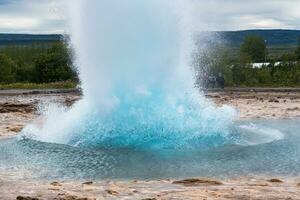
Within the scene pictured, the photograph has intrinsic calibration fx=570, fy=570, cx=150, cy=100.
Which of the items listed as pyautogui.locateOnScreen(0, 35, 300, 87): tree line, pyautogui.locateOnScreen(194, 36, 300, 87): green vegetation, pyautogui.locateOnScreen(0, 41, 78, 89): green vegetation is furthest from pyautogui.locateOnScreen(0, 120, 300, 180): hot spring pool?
pyautogui.locateOnScreen(0, 41, 78, 89): green vegetation

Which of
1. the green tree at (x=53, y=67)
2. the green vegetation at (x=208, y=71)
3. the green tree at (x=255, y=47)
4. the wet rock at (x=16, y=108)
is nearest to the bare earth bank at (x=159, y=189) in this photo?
the wet rock at (x=16, y=108)

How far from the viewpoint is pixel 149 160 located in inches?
497

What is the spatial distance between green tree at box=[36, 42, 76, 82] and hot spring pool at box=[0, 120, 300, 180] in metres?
38.0

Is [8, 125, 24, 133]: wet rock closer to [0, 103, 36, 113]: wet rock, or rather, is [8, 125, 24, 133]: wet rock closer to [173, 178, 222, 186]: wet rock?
[0, 103, 36, 113]: wet rock

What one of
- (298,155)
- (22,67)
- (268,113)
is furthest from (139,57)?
(22,67)

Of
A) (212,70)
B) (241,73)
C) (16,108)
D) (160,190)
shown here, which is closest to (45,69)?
(212,70)

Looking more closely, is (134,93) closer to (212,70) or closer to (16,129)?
(16,129)

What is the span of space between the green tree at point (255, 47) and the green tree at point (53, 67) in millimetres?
39228

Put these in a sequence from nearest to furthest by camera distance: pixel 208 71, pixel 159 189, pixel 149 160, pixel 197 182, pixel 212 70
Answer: pixel 159 189 → pixel 197 182 → pixel 149 160 → pixel 208 71 → pixel 212 70

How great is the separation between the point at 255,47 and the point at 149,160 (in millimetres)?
79607

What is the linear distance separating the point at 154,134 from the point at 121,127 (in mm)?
1030

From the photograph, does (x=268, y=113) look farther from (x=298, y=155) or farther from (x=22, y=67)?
(x=22, y=67)

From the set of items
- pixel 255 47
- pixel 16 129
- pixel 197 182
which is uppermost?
pixel 255 47

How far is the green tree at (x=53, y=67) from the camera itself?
53.3 meters
